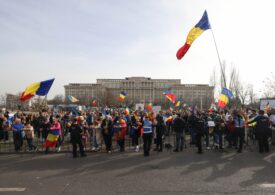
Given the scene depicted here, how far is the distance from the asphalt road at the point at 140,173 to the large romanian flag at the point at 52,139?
2.62ft

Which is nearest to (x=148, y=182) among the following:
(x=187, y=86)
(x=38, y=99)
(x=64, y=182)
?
(x=64, y=182)

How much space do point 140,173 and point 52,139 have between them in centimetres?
554

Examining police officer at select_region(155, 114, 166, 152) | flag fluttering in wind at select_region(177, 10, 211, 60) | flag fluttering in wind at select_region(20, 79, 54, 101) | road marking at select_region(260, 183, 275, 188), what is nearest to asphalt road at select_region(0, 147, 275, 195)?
road marking at select_region(260, 183, 275, 188)

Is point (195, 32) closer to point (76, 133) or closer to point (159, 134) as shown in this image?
point (159, 134)

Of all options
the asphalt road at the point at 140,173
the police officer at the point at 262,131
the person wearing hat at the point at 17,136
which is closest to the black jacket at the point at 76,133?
the asphalt road at the point at 140,173

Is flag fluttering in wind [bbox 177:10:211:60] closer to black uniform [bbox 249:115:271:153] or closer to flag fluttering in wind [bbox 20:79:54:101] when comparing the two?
black uniform [bbox 249:115:271:153]

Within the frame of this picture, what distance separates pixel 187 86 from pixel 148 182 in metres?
126

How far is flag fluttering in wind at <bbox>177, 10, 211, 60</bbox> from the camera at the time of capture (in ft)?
48.6

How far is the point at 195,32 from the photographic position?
49.4ft

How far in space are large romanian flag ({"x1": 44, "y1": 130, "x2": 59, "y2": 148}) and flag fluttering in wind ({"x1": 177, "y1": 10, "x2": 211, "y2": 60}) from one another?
24.9 ft

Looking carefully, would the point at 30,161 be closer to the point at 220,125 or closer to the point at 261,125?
the point at 220,125

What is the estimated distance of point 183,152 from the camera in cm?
1196

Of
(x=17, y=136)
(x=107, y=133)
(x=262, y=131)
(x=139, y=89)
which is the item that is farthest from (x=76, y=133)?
(x=139, y=89)

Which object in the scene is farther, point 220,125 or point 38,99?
point 38,99
